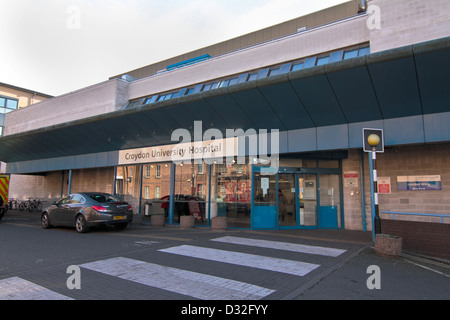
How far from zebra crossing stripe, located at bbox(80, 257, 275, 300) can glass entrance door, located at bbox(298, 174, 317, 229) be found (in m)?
7.36

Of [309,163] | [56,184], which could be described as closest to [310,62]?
[309,163]

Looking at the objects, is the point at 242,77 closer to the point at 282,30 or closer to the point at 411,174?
the point at 411,174

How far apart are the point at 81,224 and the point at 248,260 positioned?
22.6 feet

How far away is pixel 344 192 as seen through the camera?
38.8 ft

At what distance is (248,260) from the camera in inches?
259

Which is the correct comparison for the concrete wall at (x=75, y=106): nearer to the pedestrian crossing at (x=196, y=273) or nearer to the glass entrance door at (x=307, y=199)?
the glass entrance door at (x=307, y=199)

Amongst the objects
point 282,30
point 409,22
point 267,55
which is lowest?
point 409,22

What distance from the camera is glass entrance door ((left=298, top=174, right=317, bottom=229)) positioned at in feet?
38.9

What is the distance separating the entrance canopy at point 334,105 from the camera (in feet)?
25.7

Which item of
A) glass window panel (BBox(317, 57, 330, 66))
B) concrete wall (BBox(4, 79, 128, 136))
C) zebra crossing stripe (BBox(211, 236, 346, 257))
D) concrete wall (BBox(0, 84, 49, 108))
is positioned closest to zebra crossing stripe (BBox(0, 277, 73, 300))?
zebra crossing stripe (BBox(211, 236, 346, 257))

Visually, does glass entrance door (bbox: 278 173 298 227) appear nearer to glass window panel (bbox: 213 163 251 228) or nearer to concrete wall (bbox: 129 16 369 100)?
glass window panel (bbox: 213 163 251 228)

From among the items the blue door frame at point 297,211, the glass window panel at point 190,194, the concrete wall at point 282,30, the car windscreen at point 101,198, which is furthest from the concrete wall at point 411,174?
the concrete wall at point 282,30

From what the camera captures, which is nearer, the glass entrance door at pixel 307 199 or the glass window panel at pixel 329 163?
the glass entrance door at pixel 307 199
